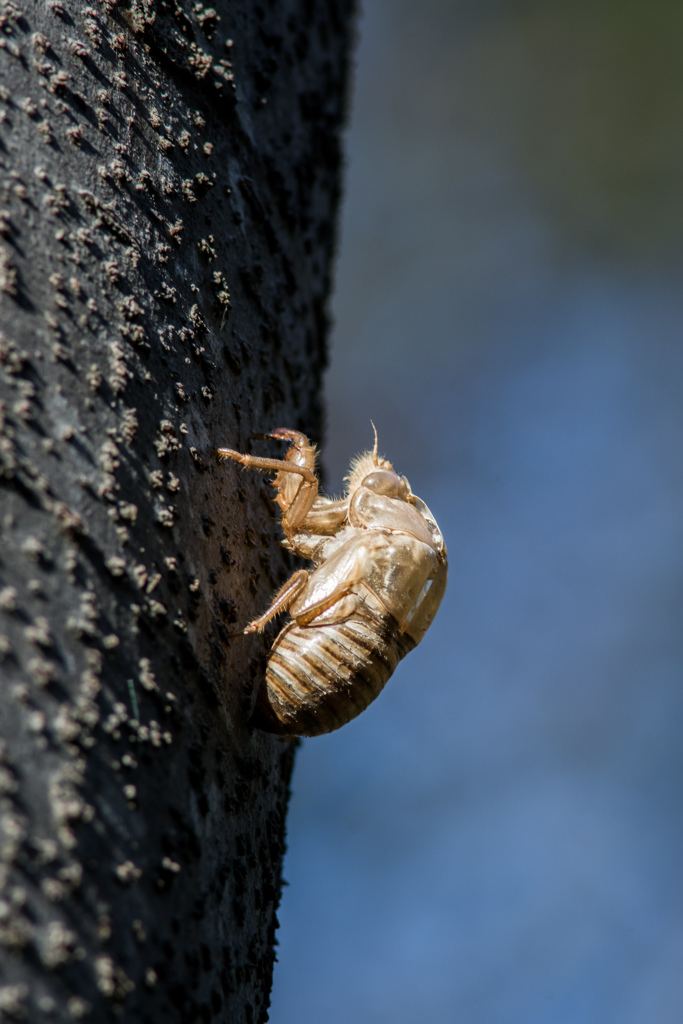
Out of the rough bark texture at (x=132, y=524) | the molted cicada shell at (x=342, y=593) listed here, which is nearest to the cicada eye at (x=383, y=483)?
the molted cicada shell at (x=342, y=593)

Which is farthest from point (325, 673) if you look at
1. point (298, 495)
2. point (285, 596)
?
point (298, 495)

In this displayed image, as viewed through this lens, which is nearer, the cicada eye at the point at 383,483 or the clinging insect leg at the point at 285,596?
the clinging insect leg at the point at 285,596

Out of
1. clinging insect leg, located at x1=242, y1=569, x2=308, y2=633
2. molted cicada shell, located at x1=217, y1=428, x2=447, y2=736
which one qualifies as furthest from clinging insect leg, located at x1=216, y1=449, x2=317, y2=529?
clinging insect leg, located at x1=242, y1=569, x2=308, y2=633

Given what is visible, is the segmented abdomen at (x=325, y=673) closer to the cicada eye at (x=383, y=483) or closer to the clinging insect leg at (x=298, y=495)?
the clinging insect leg at (x=298, y=495)

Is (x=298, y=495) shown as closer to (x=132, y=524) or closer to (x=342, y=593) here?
(x=342, y=593)

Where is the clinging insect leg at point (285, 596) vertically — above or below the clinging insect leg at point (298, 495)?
below

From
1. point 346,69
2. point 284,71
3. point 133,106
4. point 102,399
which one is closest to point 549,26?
point 346,69
